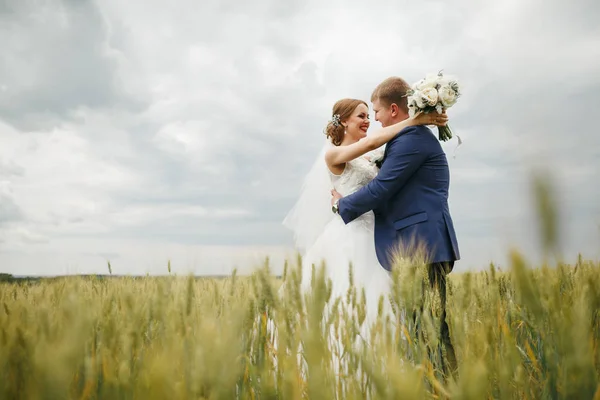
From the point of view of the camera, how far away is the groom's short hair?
3660mm

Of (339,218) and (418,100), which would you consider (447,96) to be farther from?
(339,218)

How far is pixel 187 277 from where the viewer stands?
1743 millimetres

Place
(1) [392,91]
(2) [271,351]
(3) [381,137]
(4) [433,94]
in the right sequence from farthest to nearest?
(1) [392,91]
(3) [381,137]
(4) [433,94]
(2) [271,351]

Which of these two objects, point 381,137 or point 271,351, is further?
point 381,137

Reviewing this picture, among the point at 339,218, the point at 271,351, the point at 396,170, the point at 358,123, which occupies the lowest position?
the point at 271,351

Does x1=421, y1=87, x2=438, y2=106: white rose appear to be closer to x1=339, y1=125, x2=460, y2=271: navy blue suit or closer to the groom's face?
x1=339, y1=125, x2=460, y2=271: navy blue suit

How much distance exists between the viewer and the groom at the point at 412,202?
3174 mm

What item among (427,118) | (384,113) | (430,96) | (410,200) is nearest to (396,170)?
(410,200)

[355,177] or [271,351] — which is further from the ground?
[355,177]

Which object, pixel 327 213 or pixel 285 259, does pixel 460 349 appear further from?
pixel 327 213

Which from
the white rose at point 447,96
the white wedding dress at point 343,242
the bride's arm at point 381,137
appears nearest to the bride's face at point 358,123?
the white wedding dress at point 343,242

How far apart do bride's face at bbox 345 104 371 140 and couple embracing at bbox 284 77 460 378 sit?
0.31m

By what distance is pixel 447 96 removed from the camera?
10.5 feet

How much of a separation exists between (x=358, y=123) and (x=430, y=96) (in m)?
1.06
